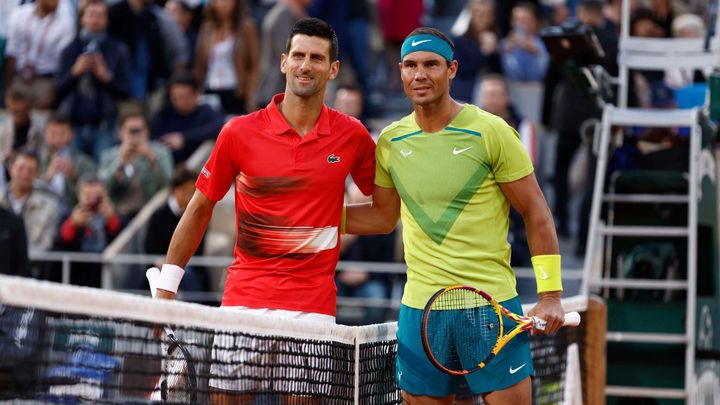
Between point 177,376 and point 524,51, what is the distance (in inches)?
394

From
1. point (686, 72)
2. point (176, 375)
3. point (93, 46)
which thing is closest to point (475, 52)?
point (686, 72)

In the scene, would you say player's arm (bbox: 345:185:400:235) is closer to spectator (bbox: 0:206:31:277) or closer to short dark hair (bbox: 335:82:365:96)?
spectator (bbox: 0:206:31:277)

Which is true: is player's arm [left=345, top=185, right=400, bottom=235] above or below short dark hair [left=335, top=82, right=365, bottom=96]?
below

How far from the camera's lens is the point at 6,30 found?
15.1 metres

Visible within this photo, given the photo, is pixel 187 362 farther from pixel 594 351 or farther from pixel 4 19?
pixel 4 19

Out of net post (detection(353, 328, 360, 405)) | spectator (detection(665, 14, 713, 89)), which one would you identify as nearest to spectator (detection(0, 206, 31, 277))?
net post (detection(353, 328, 360, 405))

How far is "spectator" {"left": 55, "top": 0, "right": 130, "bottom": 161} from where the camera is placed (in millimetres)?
14562

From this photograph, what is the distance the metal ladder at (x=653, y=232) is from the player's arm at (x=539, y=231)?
360 cm

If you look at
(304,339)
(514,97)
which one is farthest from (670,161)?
(304,339)

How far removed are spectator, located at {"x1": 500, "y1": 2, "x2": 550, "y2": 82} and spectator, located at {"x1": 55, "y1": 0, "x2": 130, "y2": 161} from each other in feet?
12.9

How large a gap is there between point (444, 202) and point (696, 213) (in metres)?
4.61

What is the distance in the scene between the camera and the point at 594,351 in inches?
352

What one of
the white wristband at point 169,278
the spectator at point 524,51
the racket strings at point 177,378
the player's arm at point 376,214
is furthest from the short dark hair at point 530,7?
the racket strings at point 177,378

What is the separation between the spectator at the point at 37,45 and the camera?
14.8m
